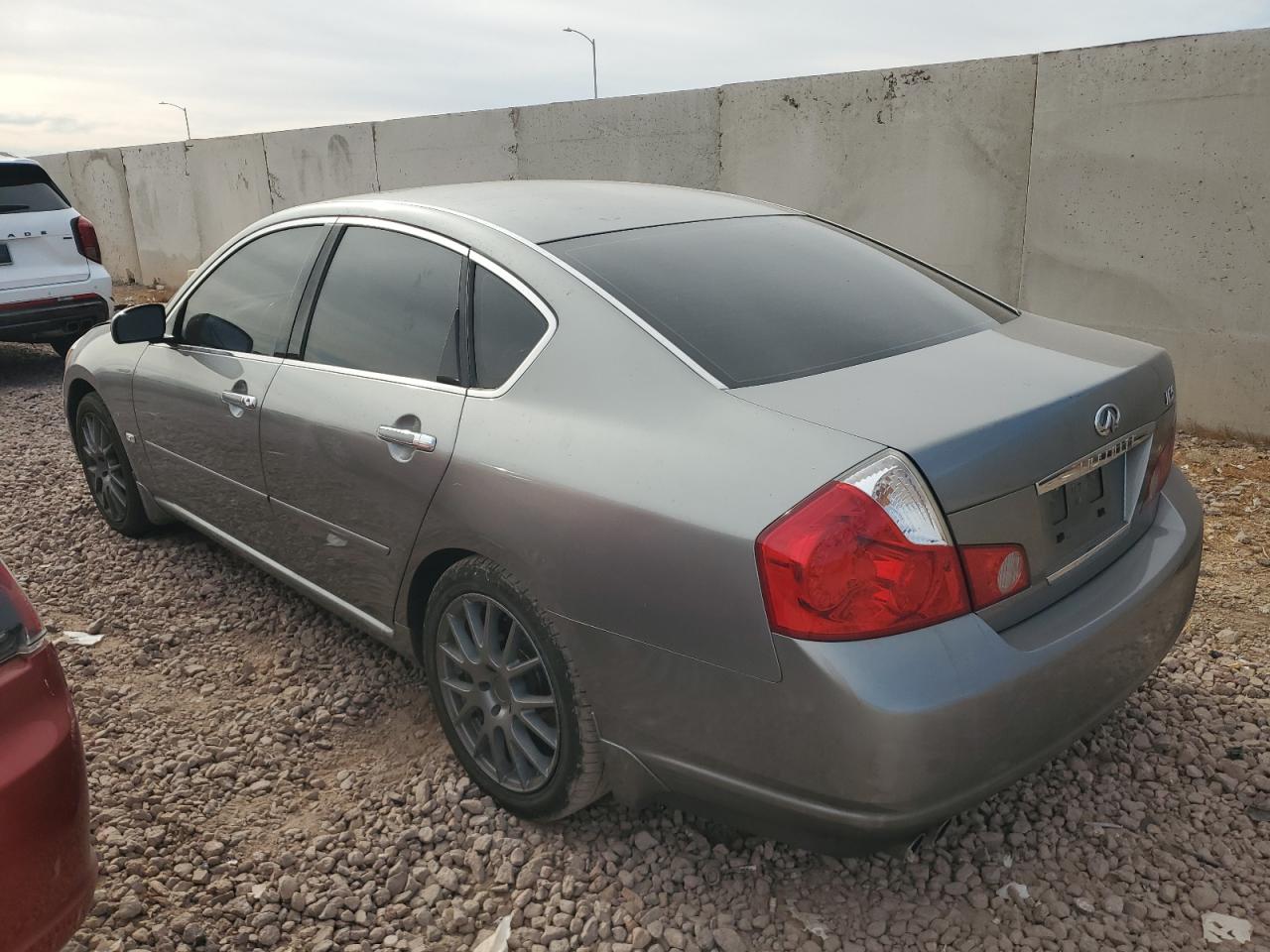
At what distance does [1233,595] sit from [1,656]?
3950mm

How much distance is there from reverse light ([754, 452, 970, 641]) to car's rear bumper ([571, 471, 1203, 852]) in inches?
→ 1.8

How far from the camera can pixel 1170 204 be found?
5.61 m

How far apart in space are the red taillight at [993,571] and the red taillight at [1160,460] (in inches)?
25.7

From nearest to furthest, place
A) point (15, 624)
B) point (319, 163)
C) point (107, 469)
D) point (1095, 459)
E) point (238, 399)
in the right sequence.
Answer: point (15, 624)
point (1095, 459)
point (238, 399)
point (107, 469)
point (319, 163)

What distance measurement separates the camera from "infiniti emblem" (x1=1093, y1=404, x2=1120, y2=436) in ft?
7.27

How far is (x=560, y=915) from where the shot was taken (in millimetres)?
2355

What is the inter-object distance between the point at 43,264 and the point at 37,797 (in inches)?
308

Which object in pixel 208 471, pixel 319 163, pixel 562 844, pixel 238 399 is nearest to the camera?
pixel 562 844

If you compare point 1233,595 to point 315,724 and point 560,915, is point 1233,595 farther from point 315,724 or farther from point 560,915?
point 315,724

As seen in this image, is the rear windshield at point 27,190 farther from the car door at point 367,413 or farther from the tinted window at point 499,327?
the tinted window at point 499,327

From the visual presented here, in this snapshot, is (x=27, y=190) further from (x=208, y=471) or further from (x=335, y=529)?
(x=335, y=529)

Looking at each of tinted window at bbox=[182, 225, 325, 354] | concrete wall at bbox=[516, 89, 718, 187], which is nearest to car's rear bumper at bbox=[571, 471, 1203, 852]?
tinted window at bbox=[182, 225, 325, 354]

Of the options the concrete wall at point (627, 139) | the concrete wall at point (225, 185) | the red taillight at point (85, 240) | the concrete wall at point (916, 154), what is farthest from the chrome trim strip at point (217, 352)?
the concrete wall at point (225, 185)

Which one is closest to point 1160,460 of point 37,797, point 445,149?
point 37,797
